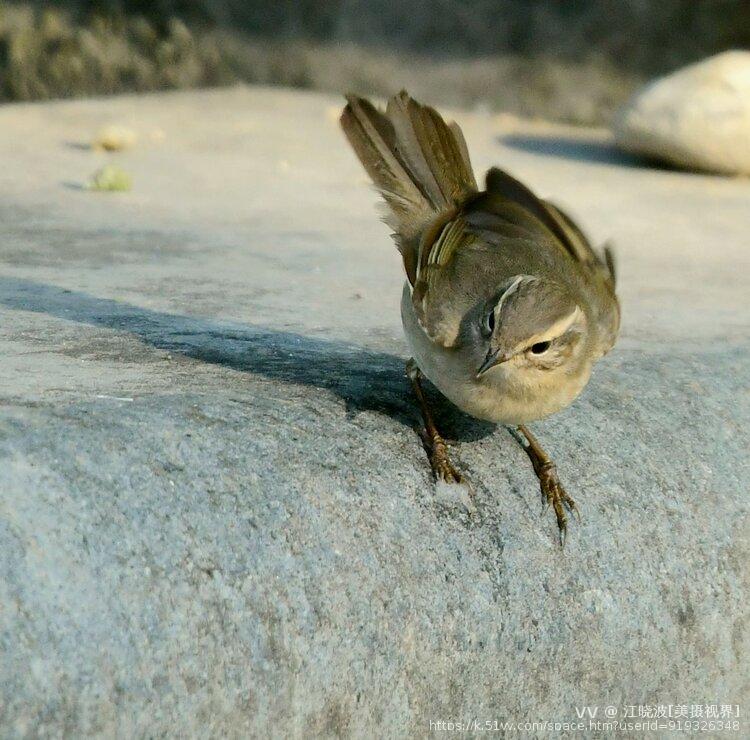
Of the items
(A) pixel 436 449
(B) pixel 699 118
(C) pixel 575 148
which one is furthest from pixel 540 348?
(C) pixel 575 148

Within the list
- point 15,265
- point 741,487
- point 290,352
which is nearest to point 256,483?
point 290,352

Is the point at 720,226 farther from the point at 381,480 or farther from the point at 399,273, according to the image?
the point at 381,480

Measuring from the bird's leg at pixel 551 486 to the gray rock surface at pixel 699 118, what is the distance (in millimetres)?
6508

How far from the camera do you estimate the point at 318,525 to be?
3201mm

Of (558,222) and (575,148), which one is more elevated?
(558,222)

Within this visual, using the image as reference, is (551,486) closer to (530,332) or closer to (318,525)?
(530,332)

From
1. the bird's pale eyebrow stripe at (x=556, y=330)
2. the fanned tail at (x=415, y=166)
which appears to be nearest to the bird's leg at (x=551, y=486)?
the bird's pale eyebrow stripe at (x=556, y=330)

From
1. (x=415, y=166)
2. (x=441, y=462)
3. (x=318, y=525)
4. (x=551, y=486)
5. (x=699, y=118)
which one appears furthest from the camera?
(x=699, y=118)

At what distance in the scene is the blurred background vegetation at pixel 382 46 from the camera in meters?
10.8

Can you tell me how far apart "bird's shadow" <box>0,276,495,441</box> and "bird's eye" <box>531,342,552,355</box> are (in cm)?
48

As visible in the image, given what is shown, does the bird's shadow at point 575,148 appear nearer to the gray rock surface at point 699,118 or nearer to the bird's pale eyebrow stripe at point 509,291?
the gray rock surface at point 699,118

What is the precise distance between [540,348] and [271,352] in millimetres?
1088

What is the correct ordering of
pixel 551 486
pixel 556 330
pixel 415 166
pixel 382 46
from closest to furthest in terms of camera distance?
1. pixel 556 330
2. pixel 551 486
3. pixel 415 166
4. pixel 382 46

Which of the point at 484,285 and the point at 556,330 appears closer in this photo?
the point at 556,330
